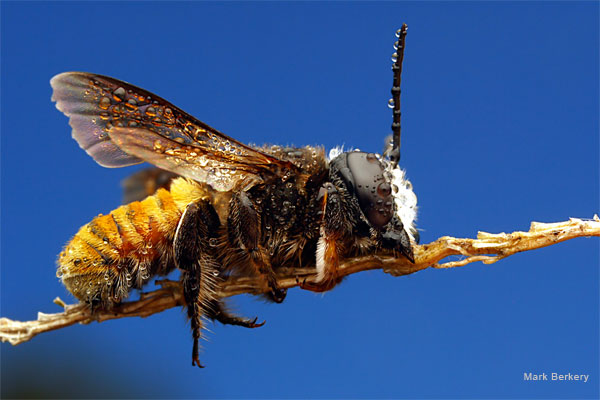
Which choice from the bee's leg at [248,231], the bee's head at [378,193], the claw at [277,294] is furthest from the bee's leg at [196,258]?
the bee's head at [378,193]

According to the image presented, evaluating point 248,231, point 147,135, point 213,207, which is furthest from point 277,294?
point 147,135

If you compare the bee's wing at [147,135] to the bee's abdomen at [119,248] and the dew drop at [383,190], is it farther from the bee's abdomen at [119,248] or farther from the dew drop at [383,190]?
the dew drop at [383,190]

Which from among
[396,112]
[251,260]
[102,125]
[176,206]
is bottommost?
[251,260]

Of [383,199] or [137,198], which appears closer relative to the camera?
[383,199]

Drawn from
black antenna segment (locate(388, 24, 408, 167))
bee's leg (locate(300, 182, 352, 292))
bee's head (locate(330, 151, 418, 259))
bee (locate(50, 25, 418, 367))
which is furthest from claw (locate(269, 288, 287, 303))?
black antenna segment (locate(388, 24, 408, 167))

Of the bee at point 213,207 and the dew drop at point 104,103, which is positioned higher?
the dew drop at point 104,103

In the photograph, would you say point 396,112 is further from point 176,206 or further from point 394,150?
point 176,206

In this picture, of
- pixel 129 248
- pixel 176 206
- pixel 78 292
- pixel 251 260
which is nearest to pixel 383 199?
pixel 251 260
